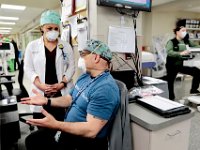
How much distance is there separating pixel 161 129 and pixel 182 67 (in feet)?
9.12

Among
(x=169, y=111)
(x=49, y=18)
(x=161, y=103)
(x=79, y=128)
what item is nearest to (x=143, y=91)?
(x=161, y=103)

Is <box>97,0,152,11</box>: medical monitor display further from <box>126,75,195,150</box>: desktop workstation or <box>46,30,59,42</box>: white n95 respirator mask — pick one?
<box>126,75,195,150</box>: desktop workstation

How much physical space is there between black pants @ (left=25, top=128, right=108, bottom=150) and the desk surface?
25cm

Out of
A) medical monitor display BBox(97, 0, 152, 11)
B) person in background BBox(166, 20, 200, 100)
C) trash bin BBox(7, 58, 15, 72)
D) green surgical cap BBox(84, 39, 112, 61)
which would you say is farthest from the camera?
trash bin BBox(7, 58, 15, 72)

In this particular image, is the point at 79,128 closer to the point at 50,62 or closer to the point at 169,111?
the point at 169,111

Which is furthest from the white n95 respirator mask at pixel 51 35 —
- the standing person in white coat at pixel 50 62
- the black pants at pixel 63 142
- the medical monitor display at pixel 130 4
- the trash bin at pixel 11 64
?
the trash bin at pixel 11 64

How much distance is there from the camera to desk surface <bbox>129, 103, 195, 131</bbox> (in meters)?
1.08

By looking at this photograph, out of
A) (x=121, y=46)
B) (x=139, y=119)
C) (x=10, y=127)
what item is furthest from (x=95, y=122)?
(x=10, y=127)

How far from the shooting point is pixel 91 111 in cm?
107

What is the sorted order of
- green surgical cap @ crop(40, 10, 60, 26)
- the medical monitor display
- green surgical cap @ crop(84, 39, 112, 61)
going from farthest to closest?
green surgical cap @ crop(40, 10, 60, 26), the medical monitor display, green surgical cap @ crop(84, 39, 112, 61)

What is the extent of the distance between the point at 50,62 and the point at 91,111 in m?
0.81

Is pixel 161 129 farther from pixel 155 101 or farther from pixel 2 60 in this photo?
pixel 2 60

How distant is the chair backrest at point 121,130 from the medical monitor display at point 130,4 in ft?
2.32

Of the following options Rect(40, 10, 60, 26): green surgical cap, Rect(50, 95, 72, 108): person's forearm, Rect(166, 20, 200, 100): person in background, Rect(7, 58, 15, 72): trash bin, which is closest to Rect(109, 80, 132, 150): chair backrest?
Rect(50, 95, 72, 108): person's forearm
